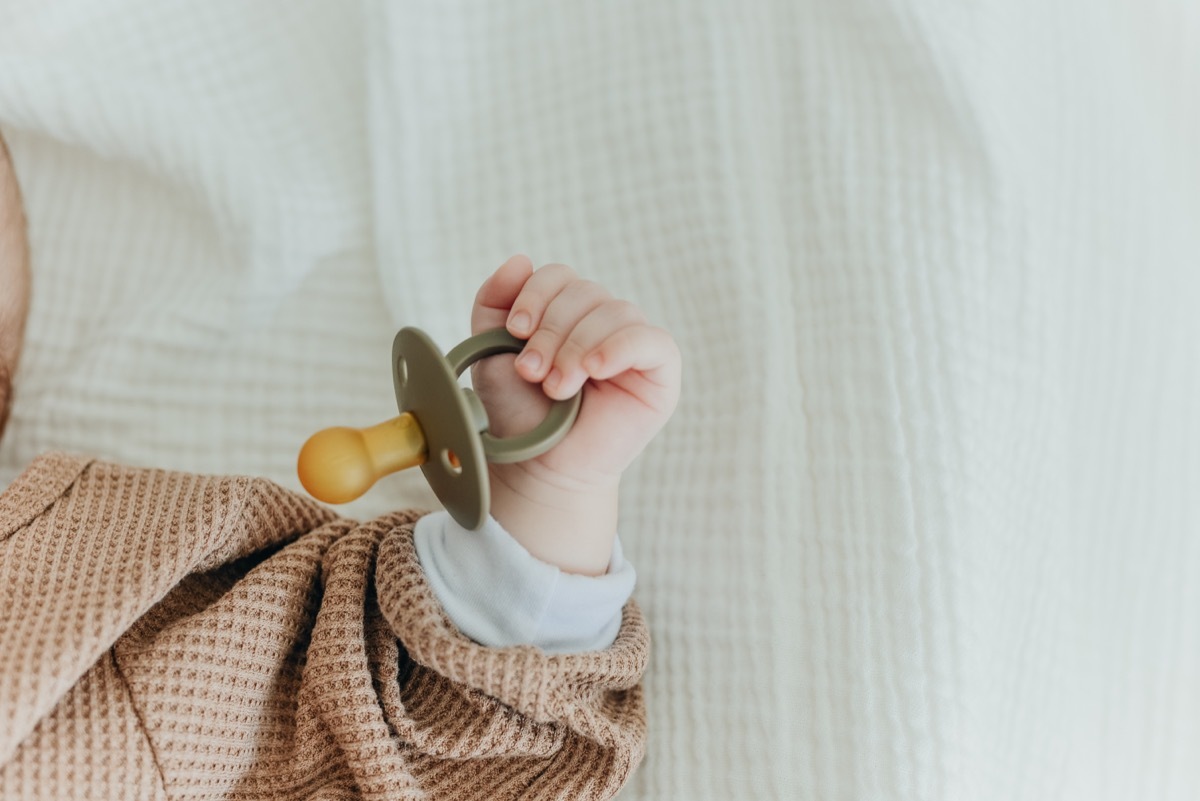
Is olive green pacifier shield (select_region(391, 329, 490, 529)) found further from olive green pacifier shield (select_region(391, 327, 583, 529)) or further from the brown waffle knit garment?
the brown waffle knit garment

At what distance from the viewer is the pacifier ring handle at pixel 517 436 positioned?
1.91ft

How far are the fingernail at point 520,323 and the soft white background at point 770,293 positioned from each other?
0.78 ft

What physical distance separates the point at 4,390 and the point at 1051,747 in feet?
3.09

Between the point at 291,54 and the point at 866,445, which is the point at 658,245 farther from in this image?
the point at 291,54

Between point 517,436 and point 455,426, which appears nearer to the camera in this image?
point 455,426

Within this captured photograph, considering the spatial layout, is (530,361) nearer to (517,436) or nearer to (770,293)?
(517,436)

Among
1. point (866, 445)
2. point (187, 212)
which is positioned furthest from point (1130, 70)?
point (187, 212)

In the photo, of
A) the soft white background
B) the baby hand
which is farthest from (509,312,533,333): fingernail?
the soft white background

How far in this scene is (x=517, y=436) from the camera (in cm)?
64

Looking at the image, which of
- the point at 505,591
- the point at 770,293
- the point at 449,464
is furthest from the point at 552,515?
the point at 770,293

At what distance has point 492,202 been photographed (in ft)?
3.15

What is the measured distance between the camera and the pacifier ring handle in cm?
58

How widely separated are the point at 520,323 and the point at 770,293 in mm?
280

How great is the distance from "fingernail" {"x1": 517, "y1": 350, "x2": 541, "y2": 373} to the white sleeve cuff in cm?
13
